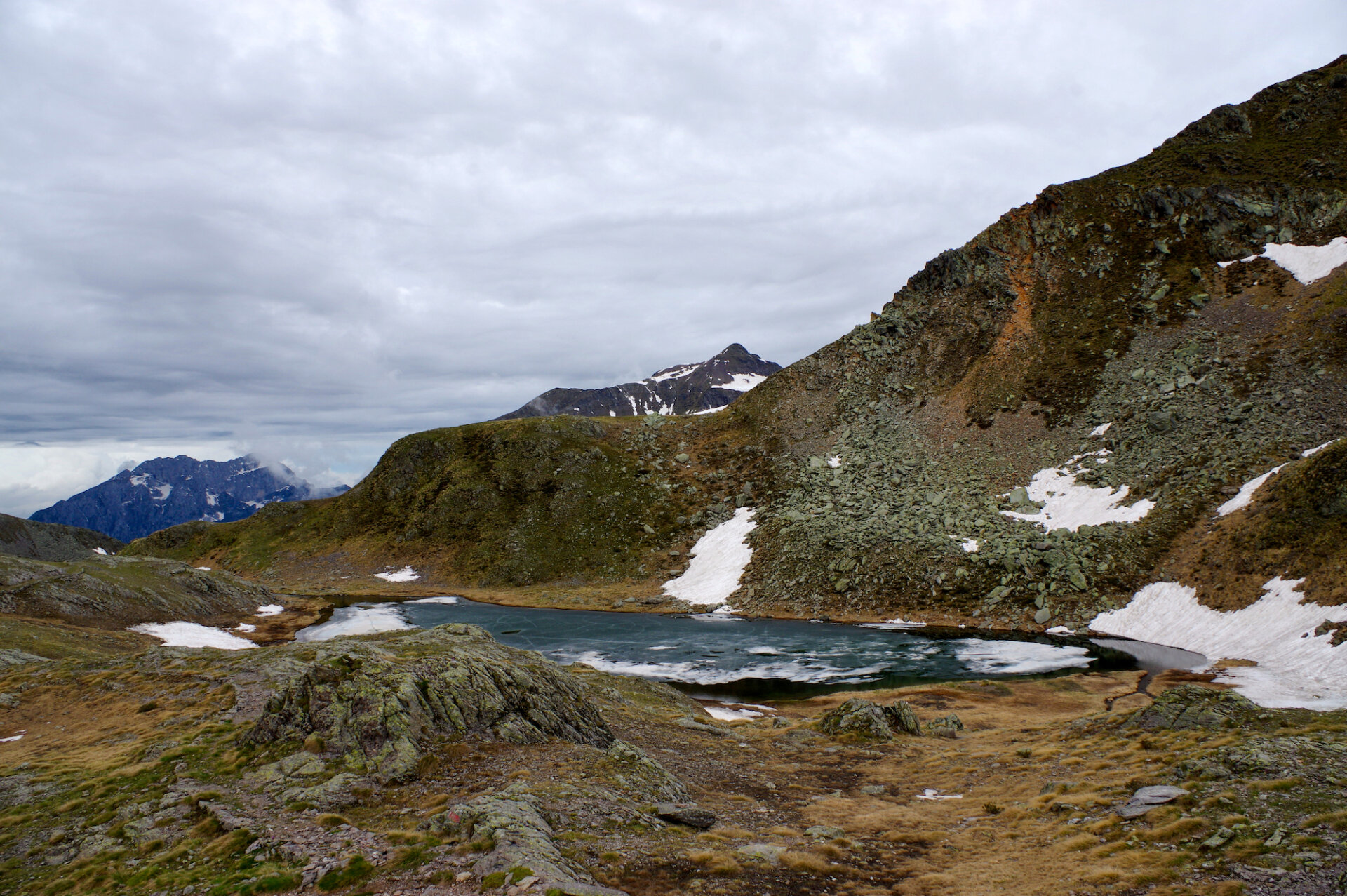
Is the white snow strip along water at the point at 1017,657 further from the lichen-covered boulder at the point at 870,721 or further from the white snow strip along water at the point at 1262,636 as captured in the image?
the lichen-covered boulder at the point at 870,721

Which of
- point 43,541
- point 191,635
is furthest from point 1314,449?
point 43,541

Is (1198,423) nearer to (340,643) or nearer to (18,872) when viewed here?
(340,643)

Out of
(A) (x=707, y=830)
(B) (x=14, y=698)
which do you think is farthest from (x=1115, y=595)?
(B) (x=14, y=698)

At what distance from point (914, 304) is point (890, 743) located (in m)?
102

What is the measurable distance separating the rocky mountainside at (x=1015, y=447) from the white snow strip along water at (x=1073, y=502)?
1.08 ft

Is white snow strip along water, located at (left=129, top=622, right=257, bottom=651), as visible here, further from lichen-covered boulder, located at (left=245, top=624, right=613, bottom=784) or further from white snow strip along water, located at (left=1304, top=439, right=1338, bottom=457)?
white snow strip along water, located at (left=1304, top=439, right=1338, bottom=457)

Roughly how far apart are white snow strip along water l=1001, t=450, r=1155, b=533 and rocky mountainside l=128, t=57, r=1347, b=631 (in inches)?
13.0

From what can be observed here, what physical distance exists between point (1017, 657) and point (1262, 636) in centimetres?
1615

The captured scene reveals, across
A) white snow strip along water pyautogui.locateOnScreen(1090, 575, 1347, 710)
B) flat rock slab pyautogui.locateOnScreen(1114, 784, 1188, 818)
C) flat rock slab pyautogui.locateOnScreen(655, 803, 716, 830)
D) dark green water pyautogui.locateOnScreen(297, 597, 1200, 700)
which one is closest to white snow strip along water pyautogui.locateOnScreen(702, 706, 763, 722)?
dark green water pyautogui.locateOnScreen(297, 597, 1200, 700)

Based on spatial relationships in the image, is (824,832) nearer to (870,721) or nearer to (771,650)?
(870,721)

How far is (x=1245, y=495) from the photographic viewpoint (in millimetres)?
58719

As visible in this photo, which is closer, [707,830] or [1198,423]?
[707,830]

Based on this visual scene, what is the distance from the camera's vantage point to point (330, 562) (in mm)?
120562

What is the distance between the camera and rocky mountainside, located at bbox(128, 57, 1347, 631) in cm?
6309
